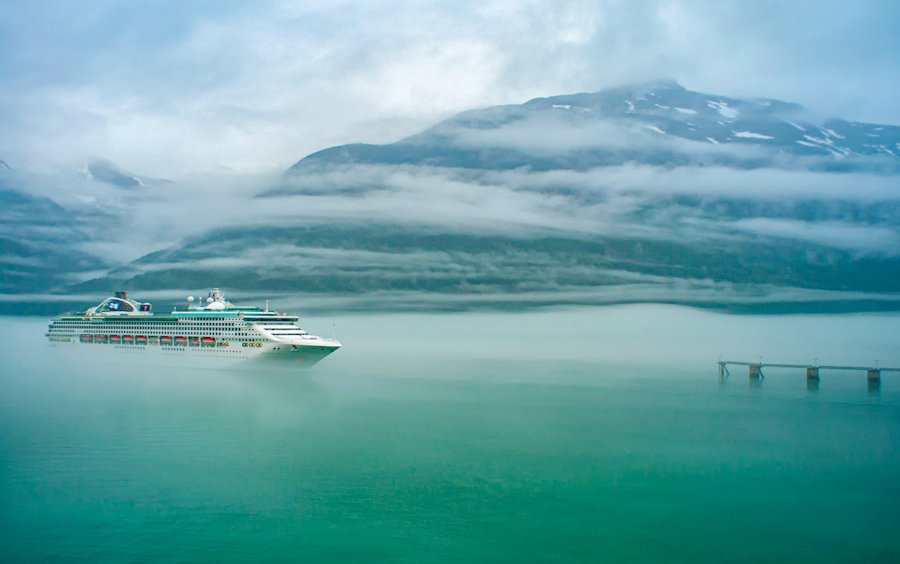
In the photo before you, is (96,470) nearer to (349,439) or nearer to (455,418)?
(349,439)

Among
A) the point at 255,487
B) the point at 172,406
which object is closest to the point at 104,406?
the point at 172,406

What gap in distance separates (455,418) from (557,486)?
303 inches

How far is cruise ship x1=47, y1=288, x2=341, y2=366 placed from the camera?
30.6 metres

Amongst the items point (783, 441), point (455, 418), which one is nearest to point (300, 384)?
point (455, 418)

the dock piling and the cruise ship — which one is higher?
the cruise ship

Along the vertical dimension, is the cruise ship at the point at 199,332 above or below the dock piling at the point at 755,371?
above

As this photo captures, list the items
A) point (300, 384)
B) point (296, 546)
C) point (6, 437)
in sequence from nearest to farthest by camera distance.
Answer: point (296, 546) < point (6, 437) < point (300, 384)

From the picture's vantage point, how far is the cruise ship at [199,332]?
101 feet

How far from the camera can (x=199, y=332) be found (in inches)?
1325

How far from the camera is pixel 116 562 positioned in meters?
8.86

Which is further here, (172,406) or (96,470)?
(172,406)

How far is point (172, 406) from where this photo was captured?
21.0 m

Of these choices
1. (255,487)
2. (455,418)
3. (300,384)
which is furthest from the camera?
(300,384)

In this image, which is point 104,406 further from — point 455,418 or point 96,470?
point 455,418
